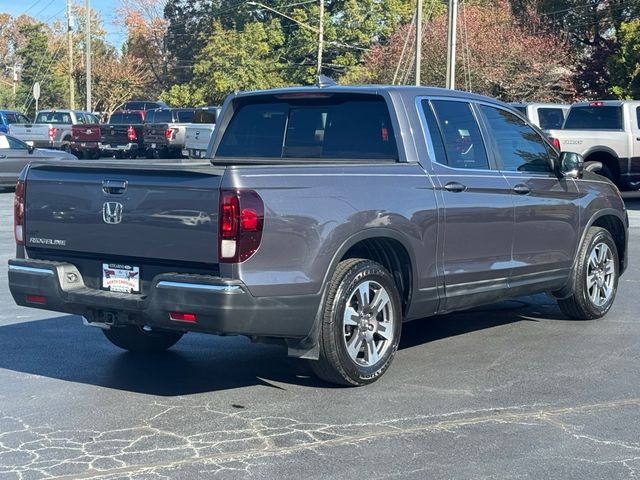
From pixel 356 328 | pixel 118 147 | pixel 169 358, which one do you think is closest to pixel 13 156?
pixel 118 147

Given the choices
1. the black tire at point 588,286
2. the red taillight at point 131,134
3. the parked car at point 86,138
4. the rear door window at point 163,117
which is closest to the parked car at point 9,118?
the parked car at point 86,138

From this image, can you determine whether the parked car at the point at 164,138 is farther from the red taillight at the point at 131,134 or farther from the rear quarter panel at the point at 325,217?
the rear quarter panel at the point at 325,217

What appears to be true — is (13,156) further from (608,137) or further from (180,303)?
(180,303)

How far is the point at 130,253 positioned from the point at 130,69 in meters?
61.0

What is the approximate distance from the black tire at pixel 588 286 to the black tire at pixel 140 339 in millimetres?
3465

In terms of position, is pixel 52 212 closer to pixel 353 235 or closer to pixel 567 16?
pixel 353 235

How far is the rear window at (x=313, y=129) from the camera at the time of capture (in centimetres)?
710

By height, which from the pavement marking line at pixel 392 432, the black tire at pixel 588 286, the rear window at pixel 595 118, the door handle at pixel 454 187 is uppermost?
the rear window at pixel 595 118

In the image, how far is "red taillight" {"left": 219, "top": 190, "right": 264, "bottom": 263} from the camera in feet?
18.4

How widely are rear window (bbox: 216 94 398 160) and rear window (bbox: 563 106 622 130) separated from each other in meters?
14.7

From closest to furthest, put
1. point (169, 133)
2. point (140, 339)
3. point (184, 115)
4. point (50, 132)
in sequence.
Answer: point (140, 339) < point (169, 133) < point (184, 115) < point (50, 132)

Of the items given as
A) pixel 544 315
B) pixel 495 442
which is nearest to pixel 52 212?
pixel 495 442

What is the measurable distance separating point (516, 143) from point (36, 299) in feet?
13.0

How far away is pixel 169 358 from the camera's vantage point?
7469 millimetres
